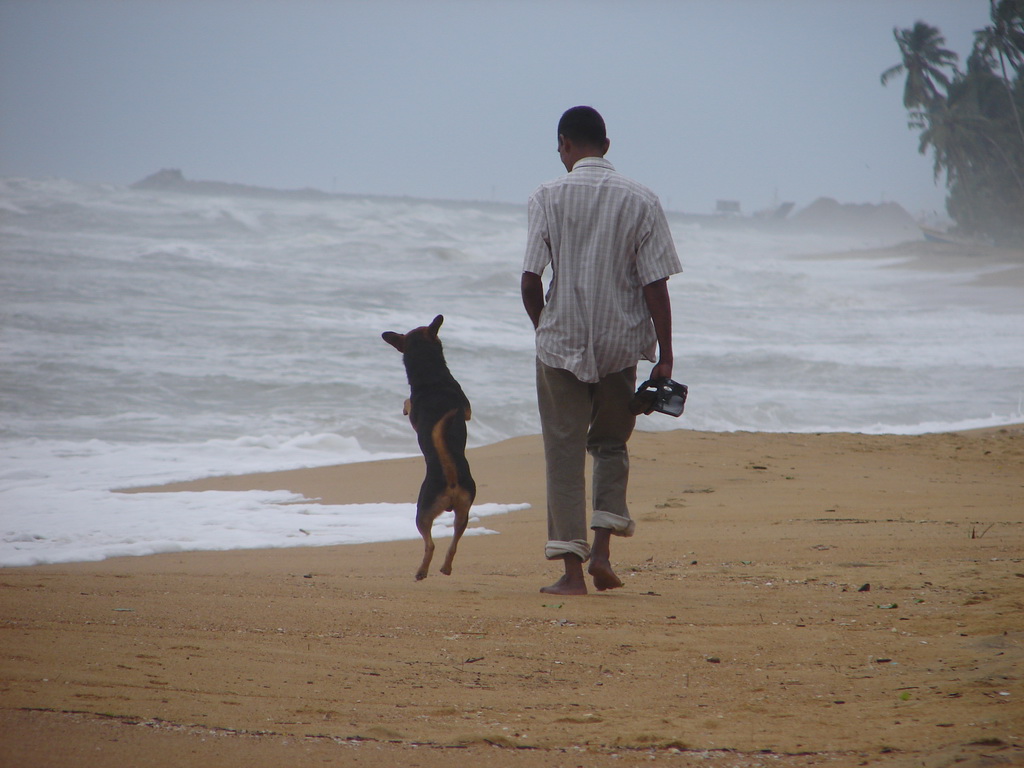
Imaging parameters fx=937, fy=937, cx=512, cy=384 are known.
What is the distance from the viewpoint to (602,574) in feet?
13.8

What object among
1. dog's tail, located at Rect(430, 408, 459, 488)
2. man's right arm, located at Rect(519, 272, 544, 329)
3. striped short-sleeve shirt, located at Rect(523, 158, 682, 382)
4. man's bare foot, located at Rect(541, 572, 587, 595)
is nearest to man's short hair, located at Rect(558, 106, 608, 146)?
striped short-sleeve shirt, located at Rect(523, 158, 682, 382)

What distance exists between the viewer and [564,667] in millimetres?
3029

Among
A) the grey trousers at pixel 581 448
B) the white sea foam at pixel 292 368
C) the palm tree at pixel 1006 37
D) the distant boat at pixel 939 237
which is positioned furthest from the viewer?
the distant boat at pixel 939 237

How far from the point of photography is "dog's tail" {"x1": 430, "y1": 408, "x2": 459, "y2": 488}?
4.47 m

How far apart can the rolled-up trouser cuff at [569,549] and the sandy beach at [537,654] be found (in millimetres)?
197

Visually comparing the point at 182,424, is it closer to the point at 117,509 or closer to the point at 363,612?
the point at 117,509

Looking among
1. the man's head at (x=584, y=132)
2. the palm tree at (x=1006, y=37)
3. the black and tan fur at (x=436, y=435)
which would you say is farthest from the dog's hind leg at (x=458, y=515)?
the palm tree at (x=1006, y=37)

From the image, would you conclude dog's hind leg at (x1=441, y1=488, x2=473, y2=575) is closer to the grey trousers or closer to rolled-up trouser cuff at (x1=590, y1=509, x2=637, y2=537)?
the grey trousers

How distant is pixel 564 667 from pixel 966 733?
1.20 metres

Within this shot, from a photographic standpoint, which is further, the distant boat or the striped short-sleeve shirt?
the distant boat

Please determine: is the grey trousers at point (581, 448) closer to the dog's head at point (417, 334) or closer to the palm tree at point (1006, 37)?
the dog's head at point (417, 334)

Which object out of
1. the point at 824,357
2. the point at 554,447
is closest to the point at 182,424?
the point at 554,447

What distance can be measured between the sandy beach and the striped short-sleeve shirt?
107cm

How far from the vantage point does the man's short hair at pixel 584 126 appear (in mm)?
4188
